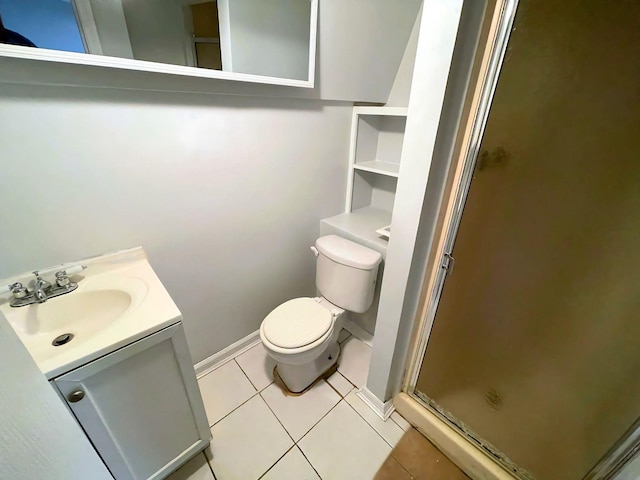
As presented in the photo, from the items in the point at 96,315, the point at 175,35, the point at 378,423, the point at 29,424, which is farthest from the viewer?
the point at 378,423

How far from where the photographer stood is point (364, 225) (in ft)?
5.51

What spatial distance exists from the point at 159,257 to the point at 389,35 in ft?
5.18

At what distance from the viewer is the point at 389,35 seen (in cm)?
135

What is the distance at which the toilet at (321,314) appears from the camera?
Result: 4.11 ft

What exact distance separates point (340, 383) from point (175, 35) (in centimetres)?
187

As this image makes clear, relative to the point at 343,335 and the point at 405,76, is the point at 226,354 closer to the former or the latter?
the point at 343,335

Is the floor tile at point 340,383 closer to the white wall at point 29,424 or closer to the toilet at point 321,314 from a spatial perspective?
the toilet at point 321,314

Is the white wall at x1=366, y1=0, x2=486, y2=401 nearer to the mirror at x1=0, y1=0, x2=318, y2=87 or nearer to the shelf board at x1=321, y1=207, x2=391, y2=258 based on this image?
the shelf board at x1=321, y1=207, x2=391, y2=258

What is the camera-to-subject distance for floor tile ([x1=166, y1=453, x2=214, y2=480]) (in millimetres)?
1101

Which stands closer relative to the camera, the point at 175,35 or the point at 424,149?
the point at 424,149

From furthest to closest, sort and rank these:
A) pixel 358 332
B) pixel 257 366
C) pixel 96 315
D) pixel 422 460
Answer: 1. pixel 358 332
2. pixel 257 366
3. pixel 422 460
4. pixel 96 315

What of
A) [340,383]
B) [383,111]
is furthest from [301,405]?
[383,111]

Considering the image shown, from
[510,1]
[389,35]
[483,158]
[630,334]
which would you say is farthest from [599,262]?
[389,35]

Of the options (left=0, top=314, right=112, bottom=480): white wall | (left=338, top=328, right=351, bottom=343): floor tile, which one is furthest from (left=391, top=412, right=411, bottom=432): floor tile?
(left=0, top=314, right=112, bottom=480): white wall
